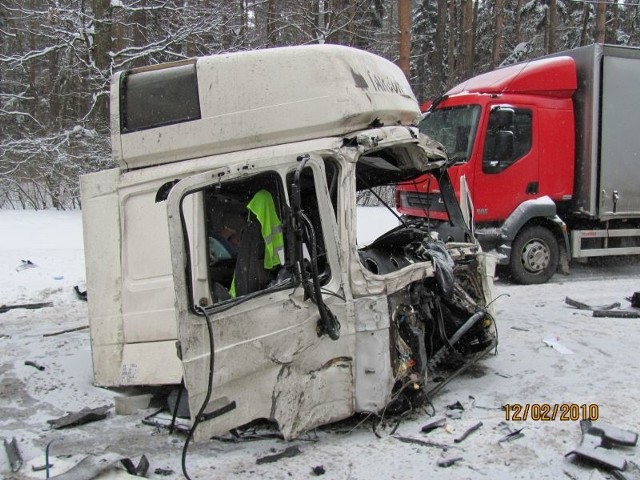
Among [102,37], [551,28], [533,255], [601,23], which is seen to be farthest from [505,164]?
[551,28]

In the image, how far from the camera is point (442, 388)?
14.8ft

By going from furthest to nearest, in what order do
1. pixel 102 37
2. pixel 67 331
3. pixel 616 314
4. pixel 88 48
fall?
pixel 88 48
pixel 102 37
pixel 616 314
pixel 67 331

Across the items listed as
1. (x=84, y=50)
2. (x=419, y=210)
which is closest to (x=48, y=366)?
(x=419, y=210)

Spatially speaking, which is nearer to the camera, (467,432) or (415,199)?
(467,432)

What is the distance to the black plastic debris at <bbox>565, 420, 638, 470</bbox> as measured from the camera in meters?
3.19

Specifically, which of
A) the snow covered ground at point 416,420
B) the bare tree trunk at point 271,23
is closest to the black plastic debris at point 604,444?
the snow covered ground at point 416,420

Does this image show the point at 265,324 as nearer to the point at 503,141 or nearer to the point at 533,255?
the point at 503,141

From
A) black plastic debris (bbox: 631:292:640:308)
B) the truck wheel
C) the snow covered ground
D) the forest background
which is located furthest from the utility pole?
the snow covered ground

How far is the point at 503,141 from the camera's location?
849 centimetres

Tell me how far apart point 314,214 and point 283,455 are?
1573 mm

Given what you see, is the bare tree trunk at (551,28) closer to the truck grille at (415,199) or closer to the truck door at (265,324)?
the truck grille at (415,199)

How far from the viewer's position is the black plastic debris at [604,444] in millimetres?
3190

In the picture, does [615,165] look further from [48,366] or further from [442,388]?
[48,366]

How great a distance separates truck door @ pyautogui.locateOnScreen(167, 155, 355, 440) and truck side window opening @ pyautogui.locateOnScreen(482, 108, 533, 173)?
549 cm
